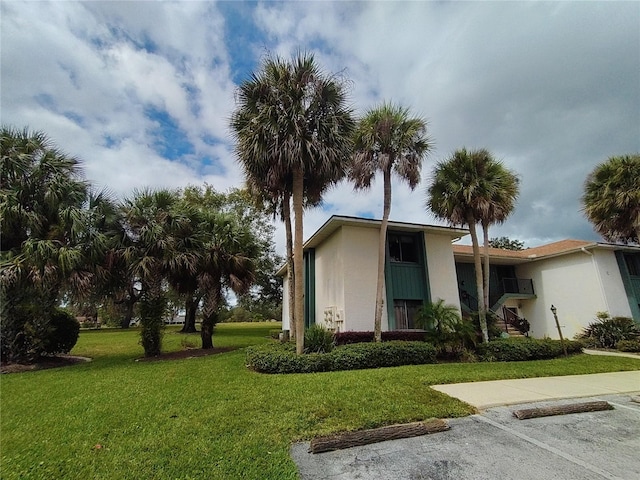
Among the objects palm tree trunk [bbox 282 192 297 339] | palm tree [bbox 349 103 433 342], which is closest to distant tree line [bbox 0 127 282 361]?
palm tree trunk [bbox 282 192 297 339]

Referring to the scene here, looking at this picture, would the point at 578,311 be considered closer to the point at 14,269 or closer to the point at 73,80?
the point at 73,80

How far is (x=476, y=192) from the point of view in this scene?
469 inches

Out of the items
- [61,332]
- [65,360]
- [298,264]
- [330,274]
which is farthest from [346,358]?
[61,332]

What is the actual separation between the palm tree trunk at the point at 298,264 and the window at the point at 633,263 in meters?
20.2

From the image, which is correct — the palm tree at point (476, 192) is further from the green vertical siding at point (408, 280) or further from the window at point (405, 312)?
the window at point (405, 312)

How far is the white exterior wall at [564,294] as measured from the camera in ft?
52.5

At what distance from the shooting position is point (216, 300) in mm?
12711

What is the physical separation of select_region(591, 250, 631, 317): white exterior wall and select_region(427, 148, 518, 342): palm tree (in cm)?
829

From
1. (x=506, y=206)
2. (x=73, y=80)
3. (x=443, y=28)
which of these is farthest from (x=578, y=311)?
(x=73, y=80)

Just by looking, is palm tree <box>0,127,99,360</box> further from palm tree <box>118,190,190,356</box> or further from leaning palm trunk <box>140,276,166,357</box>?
leaning palm trunk <box>140,276,166,357</box>

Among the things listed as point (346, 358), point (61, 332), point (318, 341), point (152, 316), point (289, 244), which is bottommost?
point (346, 358)

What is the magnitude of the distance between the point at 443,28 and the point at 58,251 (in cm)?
1331

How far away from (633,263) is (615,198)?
21.1 feet

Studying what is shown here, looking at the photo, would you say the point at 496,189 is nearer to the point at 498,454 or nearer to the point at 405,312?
the point at 405,312
